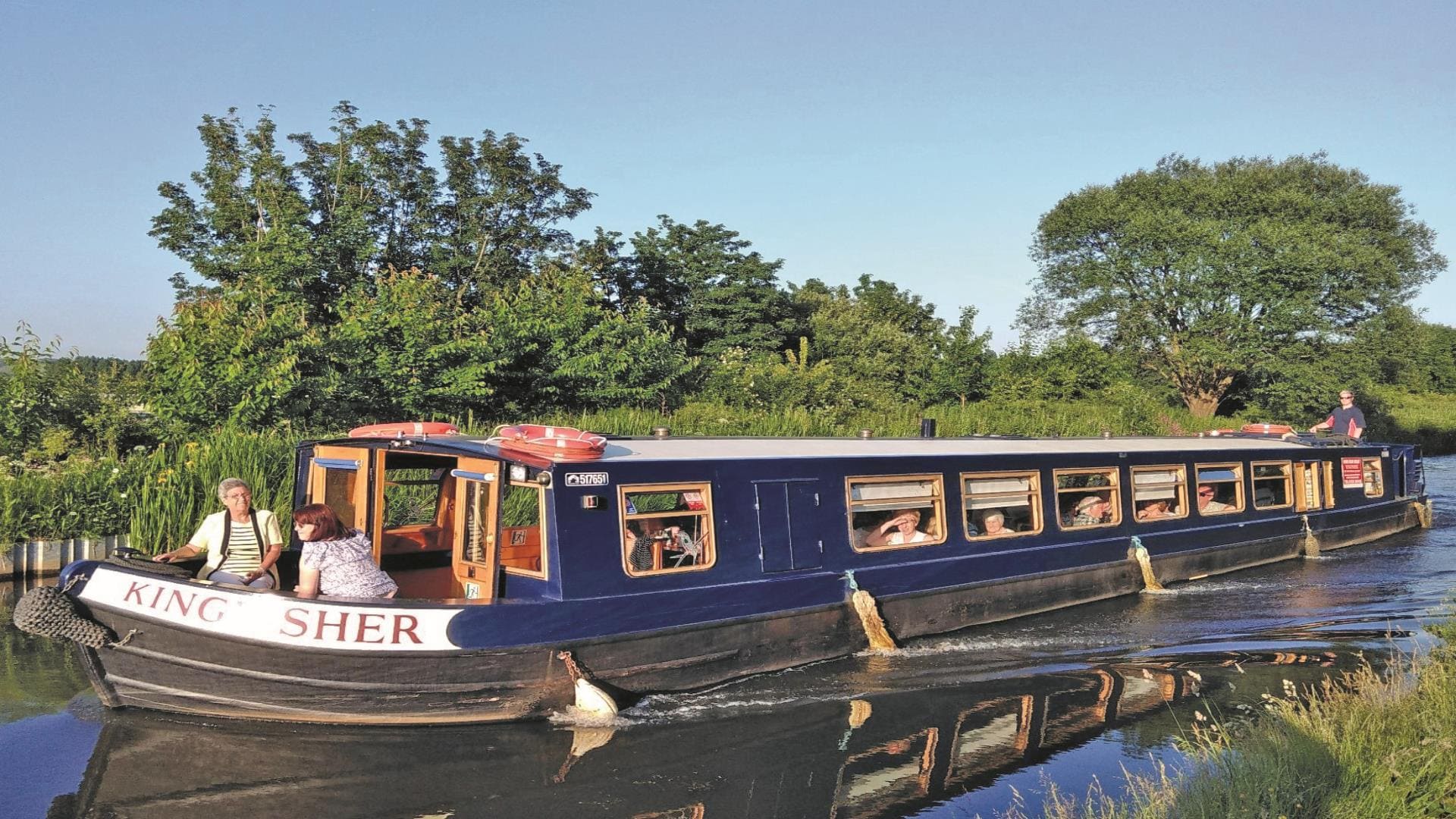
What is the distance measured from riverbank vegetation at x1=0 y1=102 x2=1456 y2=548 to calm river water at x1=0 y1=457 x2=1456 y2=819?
220 inches

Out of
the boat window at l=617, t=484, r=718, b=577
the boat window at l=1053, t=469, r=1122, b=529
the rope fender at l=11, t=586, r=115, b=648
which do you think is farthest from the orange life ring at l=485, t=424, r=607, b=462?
the boat window at l=1053, t=469, r=1122, b=529

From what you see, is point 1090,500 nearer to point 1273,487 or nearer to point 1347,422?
point 1273,487

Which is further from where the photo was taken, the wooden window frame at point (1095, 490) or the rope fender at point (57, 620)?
the wooden window frame at point (1095, 490)

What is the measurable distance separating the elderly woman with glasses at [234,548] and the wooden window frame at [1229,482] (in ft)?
38.7

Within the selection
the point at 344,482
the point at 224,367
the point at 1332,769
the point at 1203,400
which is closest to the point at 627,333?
the point at 224,367

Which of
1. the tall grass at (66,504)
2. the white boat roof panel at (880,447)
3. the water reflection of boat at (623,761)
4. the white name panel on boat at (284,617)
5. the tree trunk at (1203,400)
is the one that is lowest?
the water reflection of boat at (623,761)

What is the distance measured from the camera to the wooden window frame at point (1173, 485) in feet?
46.3

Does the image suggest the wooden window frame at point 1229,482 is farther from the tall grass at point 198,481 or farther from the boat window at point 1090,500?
the tall grass at point 198,481

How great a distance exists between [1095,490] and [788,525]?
519cm

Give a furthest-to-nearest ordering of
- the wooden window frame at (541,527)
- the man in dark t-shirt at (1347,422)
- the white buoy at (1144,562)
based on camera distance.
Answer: the man in dark t-shirt at (1347,422), the white buoy at (1144,562), the wooden window frame at (541,527)

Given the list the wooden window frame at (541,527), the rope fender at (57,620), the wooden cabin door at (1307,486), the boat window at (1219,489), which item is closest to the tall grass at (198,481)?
the rope fender at (57,620)

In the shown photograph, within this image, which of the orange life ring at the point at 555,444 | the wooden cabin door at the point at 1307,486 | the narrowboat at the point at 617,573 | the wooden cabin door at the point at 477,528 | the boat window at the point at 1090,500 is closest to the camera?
the narrowboat at the point at 617,573

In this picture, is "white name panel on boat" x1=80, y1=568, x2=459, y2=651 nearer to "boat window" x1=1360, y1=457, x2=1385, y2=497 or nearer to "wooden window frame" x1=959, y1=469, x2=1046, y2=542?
"wooden window frame" x1=959, y1=469, x2=1046, y2=542

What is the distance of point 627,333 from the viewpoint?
23.5m
